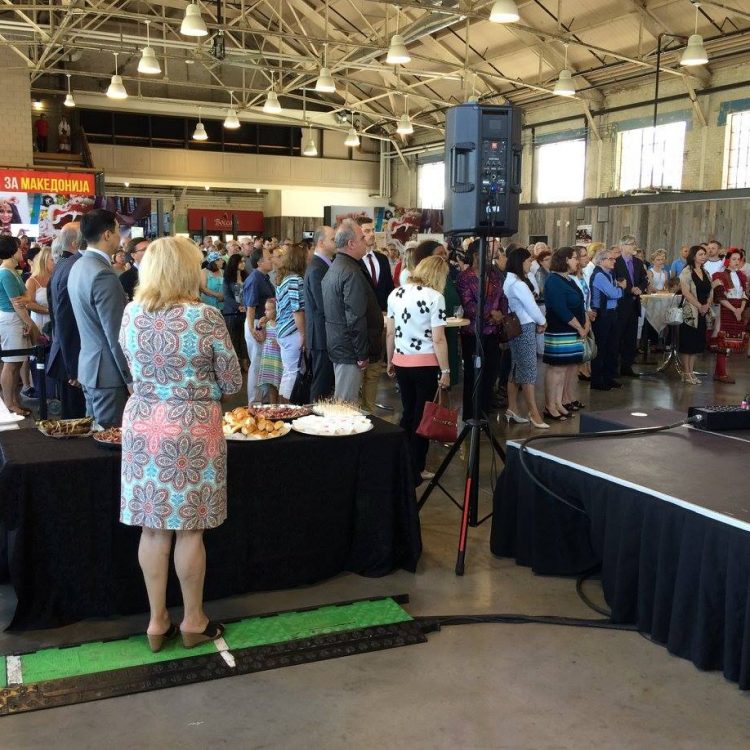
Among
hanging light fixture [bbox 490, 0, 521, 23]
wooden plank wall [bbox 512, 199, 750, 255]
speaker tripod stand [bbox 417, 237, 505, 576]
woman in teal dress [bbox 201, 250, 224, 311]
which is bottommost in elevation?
speaker tripod stand [bbox 417, 237, 505, 576]

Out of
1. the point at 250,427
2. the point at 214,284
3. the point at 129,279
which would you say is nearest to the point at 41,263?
the point at 129,279

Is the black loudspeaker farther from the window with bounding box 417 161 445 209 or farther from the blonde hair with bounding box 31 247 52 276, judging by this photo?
the window with bounding box 417 161 445 209

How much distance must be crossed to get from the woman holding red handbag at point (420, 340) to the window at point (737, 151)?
1073 cm

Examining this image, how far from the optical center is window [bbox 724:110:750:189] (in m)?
13.6

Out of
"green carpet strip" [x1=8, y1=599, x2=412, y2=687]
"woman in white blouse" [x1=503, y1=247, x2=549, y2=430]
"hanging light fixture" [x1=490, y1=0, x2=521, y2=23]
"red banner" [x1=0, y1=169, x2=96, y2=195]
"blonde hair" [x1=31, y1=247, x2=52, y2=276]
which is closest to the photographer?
"green carpet strip" [x1=8, y1=599, x2=412, y2=687]

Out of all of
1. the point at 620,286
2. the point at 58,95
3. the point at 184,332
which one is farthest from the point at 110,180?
the point at 184,332

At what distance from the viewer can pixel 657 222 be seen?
48.9 feet

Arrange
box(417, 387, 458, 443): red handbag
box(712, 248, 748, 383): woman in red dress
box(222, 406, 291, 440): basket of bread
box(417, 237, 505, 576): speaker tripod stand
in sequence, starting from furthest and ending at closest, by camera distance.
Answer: box(712, 248, 748, 383): woman in red dress
box(417, 387, 458, 443): red handbag
box(417, 237, 505, 576): speaker tripod stand
box(222, 406, 291, 440): basket of bread

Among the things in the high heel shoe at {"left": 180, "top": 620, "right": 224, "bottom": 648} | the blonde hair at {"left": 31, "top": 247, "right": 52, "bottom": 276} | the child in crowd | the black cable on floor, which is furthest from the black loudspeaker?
the blonde hair at {"left": 31, "top": 247, "right": 52, "bottom": 276}

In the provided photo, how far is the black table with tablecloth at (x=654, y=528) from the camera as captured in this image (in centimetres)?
274

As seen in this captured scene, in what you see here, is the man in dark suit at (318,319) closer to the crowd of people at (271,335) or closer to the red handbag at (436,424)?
the crowd of people at (271,335)

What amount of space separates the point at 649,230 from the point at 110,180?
13.7 metres

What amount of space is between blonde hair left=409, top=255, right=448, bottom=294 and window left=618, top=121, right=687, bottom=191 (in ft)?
36.3

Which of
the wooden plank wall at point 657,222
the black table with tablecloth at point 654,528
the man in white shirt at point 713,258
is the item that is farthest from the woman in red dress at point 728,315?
the black table with tablecloth at point 654,528
